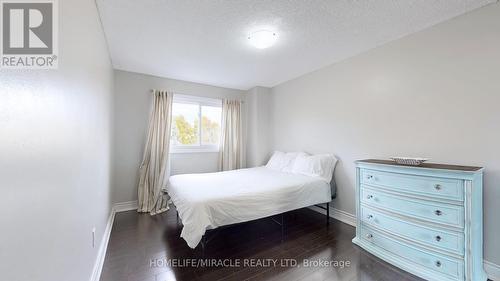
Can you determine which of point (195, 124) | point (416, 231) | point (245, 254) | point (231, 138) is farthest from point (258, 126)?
point (416, 231)

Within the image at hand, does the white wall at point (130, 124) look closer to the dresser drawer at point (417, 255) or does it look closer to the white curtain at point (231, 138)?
the white curtain at point (231, 138)

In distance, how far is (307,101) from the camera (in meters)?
3.52

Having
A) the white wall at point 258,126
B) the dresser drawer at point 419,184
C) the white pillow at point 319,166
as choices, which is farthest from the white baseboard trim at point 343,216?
the white wall at point 258,126

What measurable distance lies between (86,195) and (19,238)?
0.93 metres

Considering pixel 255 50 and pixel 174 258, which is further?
pixel 255 50

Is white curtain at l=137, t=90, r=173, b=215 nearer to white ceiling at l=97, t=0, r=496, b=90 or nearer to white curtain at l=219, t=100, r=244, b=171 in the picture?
white ceiling at l=97, t=0, r=496, b=90

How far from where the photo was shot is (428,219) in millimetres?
1717

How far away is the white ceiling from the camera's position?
1745mm

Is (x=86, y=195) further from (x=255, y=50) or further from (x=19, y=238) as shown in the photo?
(x=255, y=50)

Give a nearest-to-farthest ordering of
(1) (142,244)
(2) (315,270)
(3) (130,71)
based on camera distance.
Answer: (2) (315,270) → (1) (142,244) → (3) (130,71)

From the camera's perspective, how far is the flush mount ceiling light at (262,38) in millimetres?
2135

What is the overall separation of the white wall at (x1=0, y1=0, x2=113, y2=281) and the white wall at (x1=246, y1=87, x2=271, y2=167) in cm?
315

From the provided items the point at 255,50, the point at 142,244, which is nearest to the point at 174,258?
the point at 142,244

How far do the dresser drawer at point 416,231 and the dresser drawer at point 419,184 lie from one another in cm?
30
